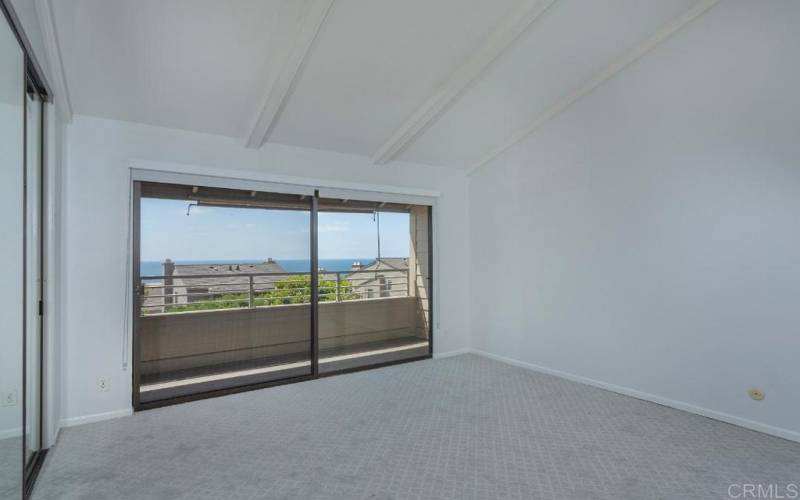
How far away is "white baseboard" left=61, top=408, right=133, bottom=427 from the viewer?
3.00 meters

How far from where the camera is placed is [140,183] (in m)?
3.33

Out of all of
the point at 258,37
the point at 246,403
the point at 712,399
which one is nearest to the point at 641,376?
the point at 712,399

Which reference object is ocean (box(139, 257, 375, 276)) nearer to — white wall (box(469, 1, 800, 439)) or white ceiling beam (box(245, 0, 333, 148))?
white ceiling beam (box(245, 0, 333, 148))

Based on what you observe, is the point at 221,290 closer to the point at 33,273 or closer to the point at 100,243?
the point at 100,243

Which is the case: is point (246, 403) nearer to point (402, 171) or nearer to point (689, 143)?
point (402, 171)

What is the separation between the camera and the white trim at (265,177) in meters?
3.32

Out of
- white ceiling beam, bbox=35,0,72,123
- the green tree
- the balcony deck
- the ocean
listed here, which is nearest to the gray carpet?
the balcony deck

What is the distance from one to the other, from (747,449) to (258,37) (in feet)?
13.3

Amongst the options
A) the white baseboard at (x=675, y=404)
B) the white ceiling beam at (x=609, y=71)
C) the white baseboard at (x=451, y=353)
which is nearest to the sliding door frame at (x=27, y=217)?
the white baseboard at (x=451, y=353)

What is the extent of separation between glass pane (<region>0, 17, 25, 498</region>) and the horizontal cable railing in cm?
138

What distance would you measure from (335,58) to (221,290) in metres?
2.22

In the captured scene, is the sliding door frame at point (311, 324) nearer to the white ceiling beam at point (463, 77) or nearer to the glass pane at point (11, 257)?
the white ceiling beam at point (463, 77)

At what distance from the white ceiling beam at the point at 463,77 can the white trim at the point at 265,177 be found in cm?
34

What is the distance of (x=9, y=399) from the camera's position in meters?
1.85
